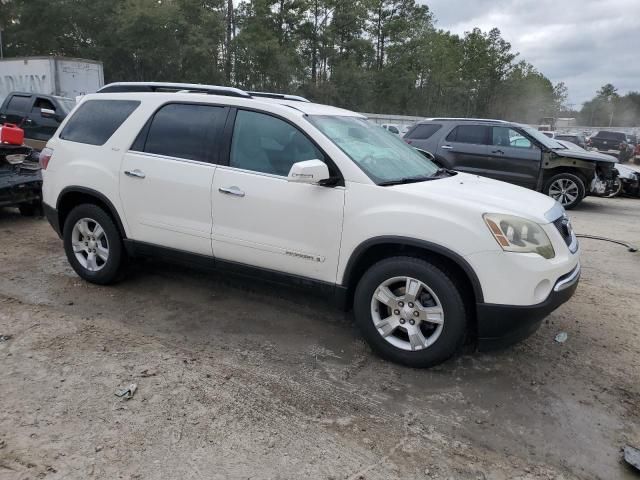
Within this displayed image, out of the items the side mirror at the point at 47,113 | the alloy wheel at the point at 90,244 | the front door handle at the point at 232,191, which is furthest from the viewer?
the side mirror at the point at 47,113

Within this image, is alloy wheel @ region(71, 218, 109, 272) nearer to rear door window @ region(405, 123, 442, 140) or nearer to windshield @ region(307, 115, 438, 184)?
windshield @ region(307, 115, 438, 184)

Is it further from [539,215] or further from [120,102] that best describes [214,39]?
[539,215]

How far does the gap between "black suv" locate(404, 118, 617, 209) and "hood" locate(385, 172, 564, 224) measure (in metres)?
6.35

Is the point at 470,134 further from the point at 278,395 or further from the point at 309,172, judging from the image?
the point at 278,395

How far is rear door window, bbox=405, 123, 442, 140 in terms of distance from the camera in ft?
36.1

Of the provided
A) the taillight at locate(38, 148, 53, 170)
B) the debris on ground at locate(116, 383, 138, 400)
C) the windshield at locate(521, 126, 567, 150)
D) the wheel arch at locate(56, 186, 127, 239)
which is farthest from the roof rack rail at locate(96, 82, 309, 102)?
the windshield at locate(521, 126, 567, 150)

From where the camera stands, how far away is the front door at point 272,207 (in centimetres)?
355

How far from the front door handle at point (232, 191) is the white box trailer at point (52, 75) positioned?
15.6m

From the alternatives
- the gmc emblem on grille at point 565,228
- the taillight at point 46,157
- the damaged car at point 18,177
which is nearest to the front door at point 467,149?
the gmc emblem on grille at point 565,228

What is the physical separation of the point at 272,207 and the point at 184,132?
44.5 inches

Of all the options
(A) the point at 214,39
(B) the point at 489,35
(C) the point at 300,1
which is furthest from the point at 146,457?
(B) the point at 489,35

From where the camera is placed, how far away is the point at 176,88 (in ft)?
14.4

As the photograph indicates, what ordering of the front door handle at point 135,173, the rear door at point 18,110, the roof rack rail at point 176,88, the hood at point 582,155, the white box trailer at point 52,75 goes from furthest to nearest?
1. the white box trailer at point 52,75
2. the rear door at point 18,110
3. the hood at point 582,155
4. the front door handle at point 135,173
5. the roof rack rail at point 176,88

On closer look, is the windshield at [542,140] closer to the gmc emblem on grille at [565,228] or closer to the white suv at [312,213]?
the white suv at [312,213]
